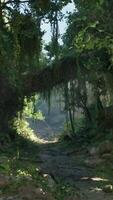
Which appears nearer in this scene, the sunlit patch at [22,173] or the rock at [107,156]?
the sunlit patch at [22,173]

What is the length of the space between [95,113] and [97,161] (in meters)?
9.43

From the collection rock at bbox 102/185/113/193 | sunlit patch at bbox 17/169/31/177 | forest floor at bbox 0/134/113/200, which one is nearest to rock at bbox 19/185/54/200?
forest floor at bbox 0/134/113/200

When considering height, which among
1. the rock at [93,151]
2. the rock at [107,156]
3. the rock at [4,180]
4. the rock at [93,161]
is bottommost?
the rock at [4,180]

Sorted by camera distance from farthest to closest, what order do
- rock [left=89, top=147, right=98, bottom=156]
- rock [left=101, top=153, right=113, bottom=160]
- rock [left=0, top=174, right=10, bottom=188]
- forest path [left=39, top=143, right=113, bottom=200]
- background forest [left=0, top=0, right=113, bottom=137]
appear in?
rock [left=89, top=147, right=98, bottom=156], rock [left=101, top=153, right=113, bottom=160], background forest [left=0, top=0, right=113, bottom=137], forest path [left=39, top=143, right=113, bottom=200], rock [left=0, top=174, right=10, bottom=188]

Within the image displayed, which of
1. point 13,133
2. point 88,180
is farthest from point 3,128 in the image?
point 88,180

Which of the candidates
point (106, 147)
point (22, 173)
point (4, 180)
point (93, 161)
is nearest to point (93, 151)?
point (106, 147)

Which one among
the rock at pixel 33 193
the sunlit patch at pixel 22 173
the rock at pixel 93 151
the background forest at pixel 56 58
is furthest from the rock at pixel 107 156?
the rock at pixel 33 193

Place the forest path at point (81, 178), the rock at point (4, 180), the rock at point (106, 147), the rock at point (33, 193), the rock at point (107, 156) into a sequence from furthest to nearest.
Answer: the rock at point (106, 147), the rock at point (107, 156), the forest path at point (81, 178), the rock at point (4, 180), the rock at point (33, 193)

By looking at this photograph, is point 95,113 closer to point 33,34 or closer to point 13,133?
point 13,133

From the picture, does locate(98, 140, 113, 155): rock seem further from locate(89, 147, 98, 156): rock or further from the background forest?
the background forest

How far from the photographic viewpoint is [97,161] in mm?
17266

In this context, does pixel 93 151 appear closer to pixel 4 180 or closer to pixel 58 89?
pixel 58 89

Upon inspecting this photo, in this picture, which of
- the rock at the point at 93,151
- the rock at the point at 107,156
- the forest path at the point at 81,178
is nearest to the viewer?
the forest path at the point at 81,178

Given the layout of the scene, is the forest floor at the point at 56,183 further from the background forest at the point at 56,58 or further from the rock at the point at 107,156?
the background forest at the point at 56,58
